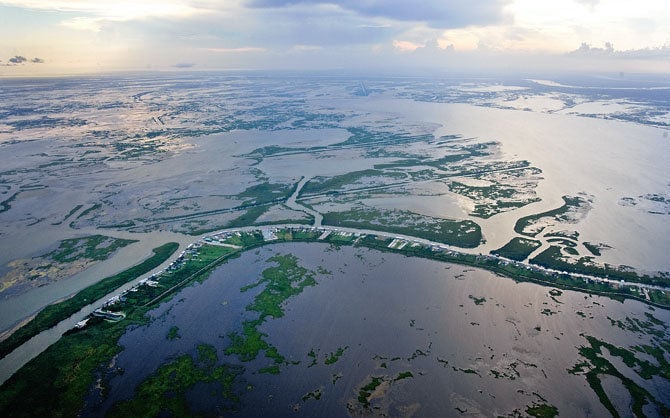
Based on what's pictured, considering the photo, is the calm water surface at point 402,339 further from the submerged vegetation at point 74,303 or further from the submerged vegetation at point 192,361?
the submerged vegetation at point 74,303

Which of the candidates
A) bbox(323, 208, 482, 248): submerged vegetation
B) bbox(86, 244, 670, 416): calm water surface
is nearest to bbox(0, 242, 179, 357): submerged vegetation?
bbox(86, 244, 670, 416): calm water surface

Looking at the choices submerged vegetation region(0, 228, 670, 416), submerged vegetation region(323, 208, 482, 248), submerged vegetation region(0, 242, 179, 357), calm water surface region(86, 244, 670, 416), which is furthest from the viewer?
submerged vegetation region(323, 208, 482, 248)

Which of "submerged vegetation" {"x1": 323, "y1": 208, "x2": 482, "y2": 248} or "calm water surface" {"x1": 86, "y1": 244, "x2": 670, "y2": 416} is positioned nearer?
"calm water surface" {"x1": 86, "y1": 244, "x2": 670, "y2": 416}

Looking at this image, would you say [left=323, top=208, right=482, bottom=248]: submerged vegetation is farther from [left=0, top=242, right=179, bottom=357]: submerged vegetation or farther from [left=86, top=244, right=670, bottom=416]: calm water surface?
[left=0, top=242, right=179, bottom=357]: submerged vegetation

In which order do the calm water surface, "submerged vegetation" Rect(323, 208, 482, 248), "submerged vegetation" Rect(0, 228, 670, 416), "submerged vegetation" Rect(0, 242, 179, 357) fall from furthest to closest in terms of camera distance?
"submerged vegetation" Rect(323, 208, 482, 248) < "submerged vegetation" Rect(0, 242, 179, 357) < the calm water surface < "submerged vegetation" Rect(0, 228, 670, 416)

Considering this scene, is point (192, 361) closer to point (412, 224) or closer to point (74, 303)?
point (74, 303)

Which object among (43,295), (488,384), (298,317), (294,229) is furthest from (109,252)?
(488,384)

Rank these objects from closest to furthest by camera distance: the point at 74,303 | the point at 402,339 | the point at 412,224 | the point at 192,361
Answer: the point at 192,361 < the point at 402,339 < the point at 74,303 < the point at 412,224

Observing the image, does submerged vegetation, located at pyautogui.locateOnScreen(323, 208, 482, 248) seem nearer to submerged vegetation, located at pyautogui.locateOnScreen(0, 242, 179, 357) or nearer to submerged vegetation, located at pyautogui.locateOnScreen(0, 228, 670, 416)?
submerged vegetation, located at pyautogui.locateOnScreen(0, 228, 670, 416)

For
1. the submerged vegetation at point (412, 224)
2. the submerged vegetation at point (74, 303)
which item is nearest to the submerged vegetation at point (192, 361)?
the submerged vegetation at point (74, 303)

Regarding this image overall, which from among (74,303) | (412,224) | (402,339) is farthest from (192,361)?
(412,224)

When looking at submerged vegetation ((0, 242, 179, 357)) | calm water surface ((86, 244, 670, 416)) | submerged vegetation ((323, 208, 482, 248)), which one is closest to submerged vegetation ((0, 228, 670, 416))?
calm water surface ((86, 244, 670, 416))

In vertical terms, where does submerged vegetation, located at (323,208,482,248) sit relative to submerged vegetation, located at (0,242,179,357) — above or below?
above
